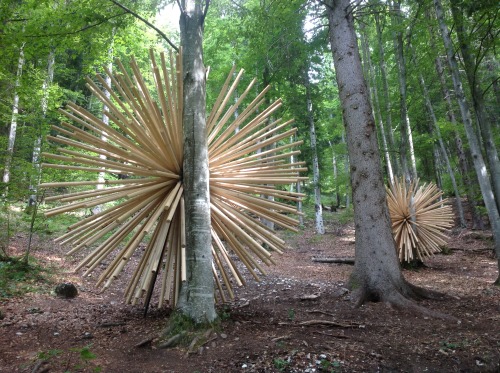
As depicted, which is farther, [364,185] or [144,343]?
[364,185]

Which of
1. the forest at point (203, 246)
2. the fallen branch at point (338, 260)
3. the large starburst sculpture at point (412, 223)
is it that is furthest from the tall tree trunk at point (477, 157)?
the fallen branch at point (338, 260)

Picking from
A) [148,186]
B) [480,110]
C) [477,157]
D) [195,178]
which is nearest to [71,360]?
[148,186]

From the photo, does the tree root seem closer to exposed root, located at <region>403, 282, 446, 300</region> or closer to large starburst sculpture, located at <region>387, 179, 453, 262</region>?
exposed root, located at <region>403, 282, 446, 300</region>

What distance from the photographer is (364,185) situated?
4504 mm

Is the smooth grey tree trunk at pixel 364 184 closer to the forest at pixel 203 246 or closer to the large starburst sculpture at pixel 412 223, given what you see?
the forest at pixel 203 246

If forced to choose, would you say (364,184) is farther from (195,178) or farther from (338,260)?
(338,260)

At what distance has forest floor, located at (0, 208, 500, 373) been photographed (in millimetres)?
2482

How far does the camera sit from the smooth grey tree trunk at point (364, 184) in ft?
13.7

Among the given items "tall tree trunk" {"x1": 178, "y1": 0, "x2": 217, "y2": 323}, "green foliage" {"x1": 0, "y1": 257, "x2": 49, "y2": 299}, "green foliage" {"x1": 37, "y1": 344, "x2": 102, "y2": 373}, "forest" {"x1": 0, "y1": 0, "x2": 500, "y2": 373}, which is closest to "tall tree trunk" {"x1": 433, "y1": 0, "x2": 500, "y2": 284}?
"forest" {"x1": 0, "y1": 0, "x2": 500, "y2": 373}

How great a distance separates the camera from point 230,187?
3.56 m

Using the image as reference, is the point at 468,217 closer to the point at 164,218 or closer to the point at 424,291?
the point at 424,291

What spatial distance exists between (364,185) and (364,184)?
14 mm

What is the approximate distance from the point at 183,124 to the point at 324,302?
9.08ft

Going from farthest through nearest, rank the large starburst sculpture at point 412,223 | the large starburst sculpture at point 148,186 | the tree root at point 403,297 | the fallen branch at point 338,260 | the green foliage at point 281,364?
1. the fallen branch at point 338,260
2. the large starburst sculpture at point 412,223
3. the tree root at point 403,297
4. the large starburst sculpture at point 148,186
5. the green foliage at point 281,364
